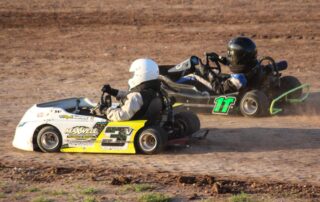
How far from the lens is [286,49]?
23.8 meters

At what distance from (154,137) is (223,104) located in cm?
355

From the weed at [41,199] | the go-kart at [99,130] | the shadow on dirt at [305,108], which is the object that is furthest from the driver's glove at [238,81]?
the weed at [41,199]

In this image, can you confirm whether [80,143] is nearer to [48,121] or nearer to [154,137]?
[48,121]

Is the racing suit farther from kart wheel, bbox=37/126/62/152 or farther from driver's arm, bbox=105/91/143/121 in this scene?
kart wheel, bbox=37/126/62/152

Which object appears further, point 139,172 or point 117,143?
point 117,143

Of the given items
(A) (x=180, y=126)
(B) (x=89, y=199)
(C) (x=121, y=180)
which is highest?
(A) (x=180, y=126)

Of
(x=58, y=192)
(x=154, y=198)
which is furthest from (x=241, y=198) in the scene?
(x=58, y=192)

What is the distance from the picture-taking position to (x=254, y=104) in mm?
16469

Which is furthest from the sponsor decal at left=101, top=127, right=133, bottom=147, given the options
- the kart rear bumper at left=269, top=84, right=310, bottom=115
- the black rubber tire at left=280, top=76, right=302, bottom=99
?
the black rubber tire at left=280, top=76, right=302, bottom=99

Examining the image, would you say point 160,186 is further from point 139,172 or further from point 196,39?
point 196,39

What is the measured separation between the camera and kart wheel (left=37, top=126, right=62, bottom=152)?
13.7m

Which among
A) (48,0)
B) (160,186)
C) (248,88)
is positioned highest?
(48,0)

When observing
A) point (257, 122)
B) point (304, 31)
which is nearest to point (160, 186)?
point (257, 122)

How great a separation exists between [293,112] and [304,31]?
368 inches
